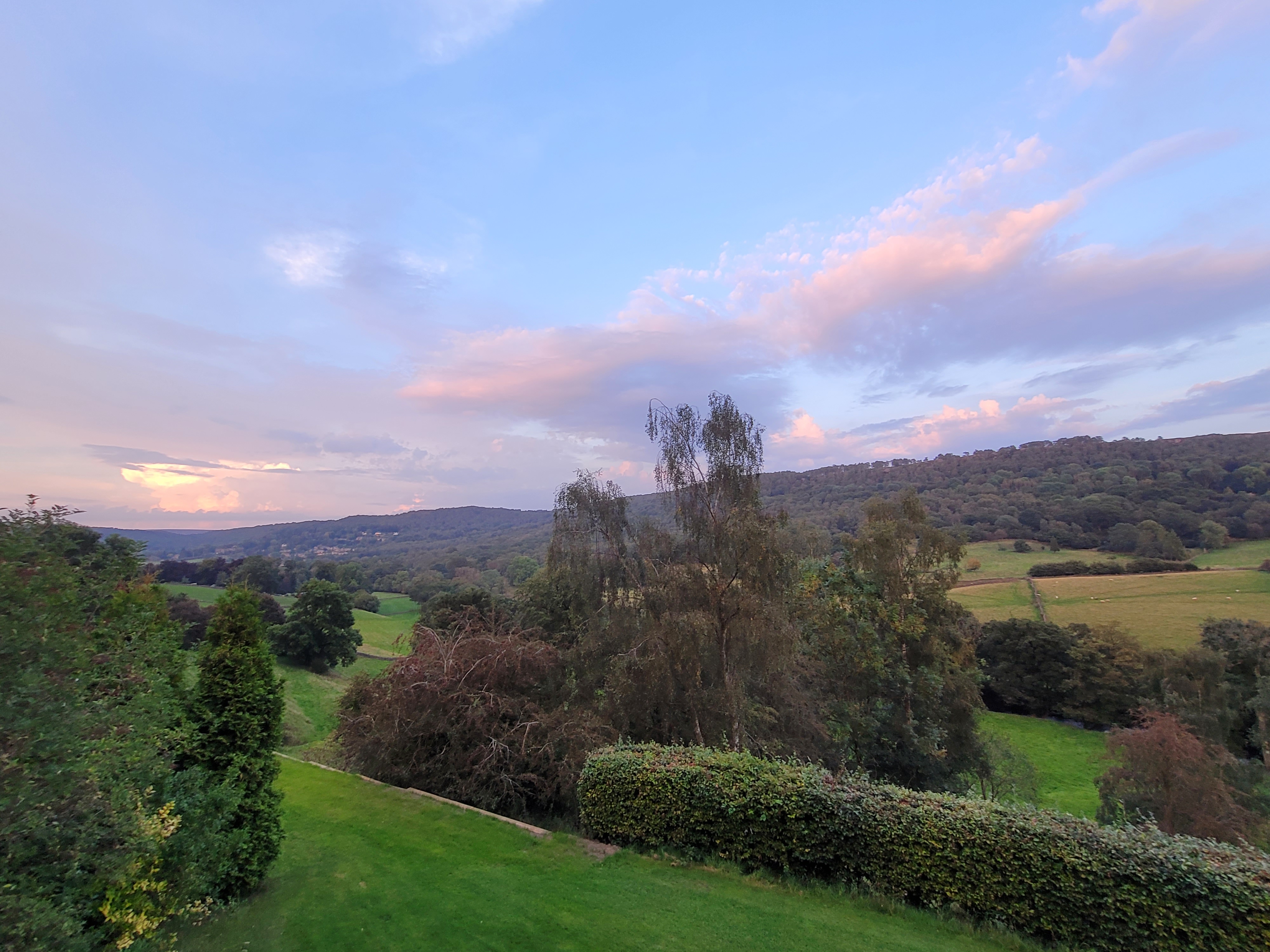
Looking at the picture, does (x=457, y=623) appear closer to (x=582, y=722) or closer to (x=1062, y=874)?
(x=582, y=722)

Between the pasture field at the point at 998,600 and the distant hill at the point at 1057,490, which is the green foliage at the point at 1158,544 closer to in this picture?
the distant hill at the point at 1057,490

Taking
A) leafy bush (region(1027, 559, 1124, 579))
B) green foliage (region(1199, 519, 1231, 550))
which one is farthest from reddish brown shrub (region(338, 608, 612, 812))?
green foliage (region(1199, 519, 1231, 550))

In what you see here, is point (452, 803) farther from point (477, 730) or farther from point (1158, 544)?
point (1158, 544)

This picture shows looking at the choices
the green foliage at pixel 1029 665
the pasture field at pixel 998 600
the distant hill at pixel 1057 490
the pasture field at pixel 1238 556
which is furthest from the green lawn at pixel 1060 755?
the pasture field at pixel 1238 556

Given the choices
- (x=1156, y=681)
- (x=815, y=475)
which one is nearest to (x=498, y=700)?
(x=1156, y=681)

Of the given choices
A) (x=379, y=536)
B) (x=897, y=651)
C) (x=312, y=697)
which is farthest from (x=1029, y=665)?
(x=379, y=536)

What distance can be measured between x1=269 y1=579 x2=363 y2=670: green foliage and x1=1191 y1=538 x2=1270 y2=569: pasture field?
2369 inches

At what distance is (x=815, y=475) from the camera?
6556cm

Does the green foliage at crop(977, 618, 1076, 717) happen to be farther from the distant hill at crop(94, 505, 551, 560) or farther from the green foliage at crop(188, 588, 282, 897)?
the distant hill at crop(94, 505, 551, 560)

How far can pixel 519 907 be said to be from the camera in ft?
21.0

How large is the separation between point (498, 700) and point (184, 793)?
6.09m

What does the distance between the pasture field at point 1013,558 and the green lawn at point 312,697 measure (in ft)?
142

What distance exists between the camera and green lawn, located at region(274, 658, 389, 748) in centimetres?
1959

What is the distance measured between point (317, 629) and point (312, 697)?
5.61 metres
